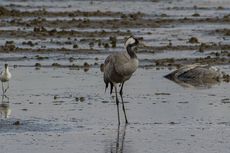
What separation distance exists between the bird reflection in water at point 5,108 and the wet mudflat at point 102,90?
17 millimetres

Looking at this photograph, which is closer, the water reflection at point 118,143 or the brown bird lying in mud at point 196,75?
the water reflection at point 118,143

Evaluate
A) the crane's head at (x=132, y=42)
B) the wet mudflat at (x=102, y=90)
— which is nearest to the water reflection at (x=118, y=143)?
the wet mudflat at (x=102, y=90)

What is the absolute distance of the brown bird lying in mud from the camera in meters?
19.3

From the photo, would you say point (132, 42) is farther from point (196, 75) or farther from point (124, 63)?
point (196, 75)

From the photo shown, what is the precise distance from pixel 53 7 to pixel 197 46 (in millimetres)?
19582

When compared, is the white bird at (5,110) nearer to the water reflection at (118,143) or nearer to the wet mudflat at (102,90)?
the wet mudflat at (102,90)

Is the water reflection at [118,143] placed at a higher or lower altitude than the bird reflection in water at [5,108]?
higher

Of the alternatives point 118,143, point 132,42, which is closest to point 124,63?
point 132,42

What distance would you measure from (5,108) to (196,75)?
5.63 metres

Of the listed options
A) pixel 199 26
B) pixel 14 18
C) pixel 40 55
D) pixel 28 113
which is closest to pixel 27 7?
pixel 14 18

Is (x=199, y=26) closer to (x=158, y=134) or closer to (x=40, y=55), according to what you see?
(x=40, y=55)

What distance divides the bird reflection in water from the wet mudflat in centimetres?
2

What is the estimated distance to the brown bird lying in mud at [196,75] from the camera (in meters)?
19.3

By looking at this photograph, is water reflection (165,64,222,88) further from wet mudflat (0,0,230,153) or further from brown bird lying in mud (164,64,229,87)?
wet mudflat (0,0,230,153)
